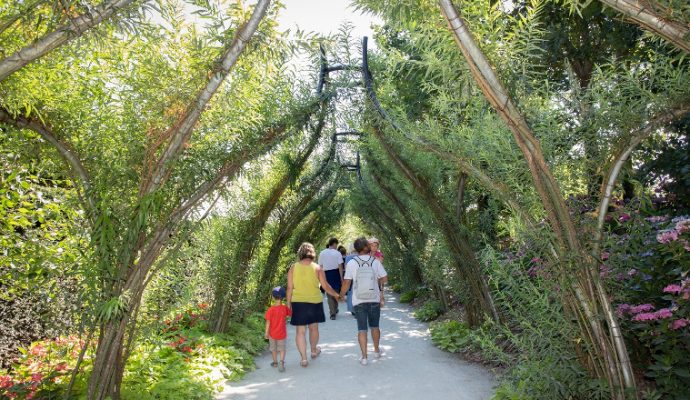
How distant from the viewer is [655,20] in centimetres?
207

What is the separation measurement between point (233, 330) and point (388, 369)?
102 inches

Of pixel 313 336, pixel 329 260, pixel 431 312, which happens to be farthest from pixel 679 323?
pixel 329 260

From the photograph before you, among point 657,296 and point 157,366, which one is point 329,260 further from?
point 657,296

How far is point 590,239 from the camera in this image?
3102 mm

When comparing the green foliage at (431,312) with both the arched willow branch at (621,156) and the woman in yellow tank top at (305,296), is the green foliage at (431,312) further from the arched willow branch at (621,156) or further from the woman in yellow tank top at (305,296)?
the arched willow branch at (621,156)

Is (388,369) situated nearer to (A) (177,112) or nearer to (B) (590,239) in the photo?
(B) (590,239)

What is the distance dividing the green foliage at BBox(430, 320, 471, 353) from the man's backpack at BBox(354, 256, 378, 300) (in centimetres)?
141

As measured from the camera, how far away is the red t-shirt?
5.90 m

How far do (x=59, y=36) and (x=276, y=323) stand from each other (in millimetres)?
4254

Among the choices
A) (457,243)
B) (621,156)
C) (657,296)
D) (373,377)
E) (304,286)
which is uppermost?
(621,156)

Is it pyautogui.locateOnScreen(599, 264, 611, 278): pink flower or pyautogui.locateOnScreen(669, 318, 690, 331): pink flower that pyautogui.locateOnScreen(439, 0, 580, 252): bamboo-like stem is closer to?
pyautogui.locateOnScreen(599, 264, 611, 278): pink flower

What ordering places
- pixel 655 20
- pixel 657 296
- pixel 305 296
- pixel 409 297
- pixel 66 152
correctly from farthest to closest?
pixel 409 297
pixel 305 296
pixel 66 152
pixel 657 296
pixel 655 20

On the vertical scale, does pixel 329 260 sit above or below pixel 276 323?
above

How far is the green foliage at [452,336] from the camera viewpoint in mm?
6555
